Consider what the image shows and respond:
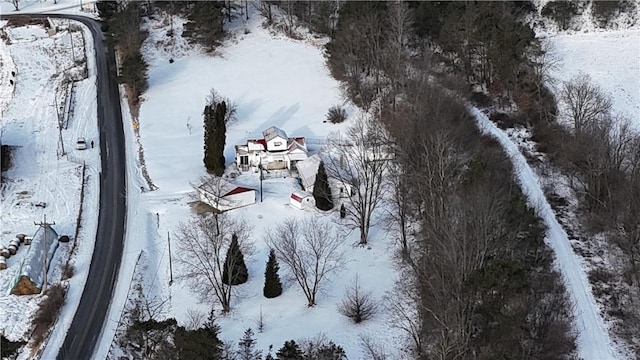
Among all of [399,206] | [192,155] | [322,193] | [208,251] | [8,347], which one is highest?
[399,206]

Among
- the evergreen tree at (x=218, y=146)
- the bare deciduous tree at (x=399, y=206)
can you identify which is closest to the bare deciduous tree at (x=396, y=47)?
the bare deciduous tree at (x=399, y=206)

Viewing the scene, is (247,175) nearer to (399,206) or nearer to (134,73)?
(399,206)

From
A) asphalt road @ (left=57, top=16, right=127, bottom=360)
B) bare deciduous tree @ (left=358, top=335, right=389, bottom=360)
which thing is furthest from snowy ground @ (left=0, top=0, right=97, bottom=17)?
bare deciduous tree @ (left=358, top=335, right=389, bottom=360)

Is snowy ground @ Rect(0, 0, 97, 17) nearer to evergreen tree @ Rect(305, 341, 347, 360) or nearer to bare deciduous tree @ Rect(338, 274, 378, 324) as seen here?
bare deciduous tree @ Rect(338, 274, 378, 324)

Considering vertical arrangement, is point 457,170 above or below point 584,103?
below

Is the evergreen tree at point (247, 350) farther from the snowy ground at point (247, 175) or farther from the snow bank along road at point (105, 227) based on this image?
the snow bank along road at point (105, 227)

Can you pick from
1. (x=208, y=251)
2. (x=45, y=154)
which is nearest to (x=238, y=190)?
(x=208, y=251)
